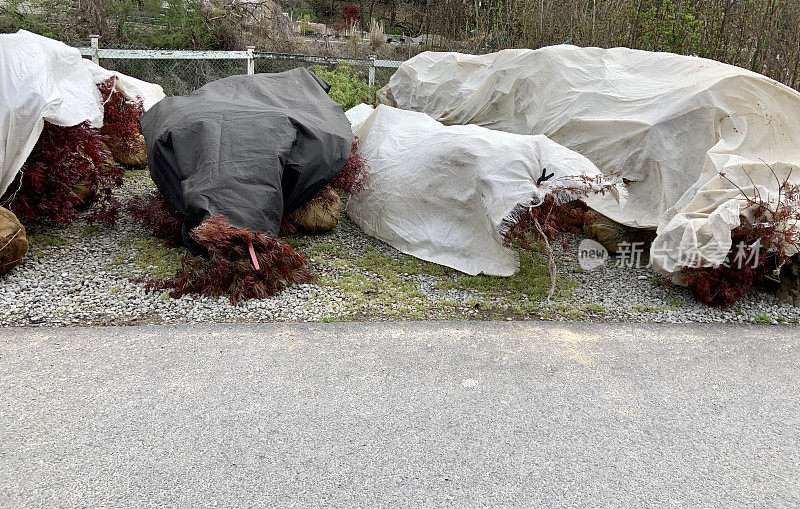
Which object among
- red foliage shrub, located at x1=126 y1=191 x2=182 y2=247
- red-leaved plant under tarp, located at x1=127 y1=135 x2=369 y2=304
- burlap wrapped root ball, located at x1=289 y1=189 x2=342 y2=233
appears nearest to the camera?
red-leaved plant under tarp, located at x1=127 y1=135 x2=369 y2=304

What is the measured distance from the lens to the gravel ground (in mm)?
4250

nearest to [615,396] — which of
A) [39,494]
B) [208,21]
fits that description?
[39,494]

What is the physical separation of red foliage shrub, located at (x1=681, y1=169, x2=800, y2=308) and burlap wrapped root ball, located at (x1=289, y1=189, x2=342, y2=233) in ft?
9.68

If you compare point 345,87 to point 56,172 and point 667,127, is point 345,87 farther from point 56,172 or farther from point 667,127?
point 667,127

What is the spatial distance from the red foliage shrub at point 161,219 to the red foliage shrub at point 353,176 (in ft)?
4.38

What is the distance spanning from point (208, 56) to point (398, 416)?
24.6 ft

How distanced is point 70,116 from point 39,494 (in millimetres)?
3270

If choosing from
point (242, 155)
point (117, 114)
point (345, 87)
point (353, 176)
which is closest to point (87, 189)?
point (117, 114)

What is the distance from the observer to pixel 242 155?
4668mm

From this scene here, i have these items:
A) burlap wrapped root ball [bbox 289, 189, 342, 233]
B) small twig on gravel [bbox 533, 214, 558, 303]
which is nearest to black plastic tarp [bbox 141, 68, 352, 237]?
burlap wrapped root ball [bbox 289, 189, 342, 233]

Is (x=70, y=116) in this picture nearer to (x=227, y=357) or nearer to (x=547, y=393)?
(x=227, y=357)

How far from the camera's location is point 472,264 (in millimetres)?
5059

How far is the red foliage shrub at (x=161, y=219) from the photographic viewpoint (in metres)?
5.31

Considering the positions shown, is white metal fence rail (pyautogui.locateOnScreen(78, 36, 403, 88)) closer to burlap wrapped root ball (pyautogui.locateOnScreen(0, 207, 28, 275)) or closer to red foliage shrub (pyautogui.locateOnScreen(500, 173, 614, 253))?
burlap wrapped root ball (pyautogui.locateOnScreen(0, 207, 28, 275))
